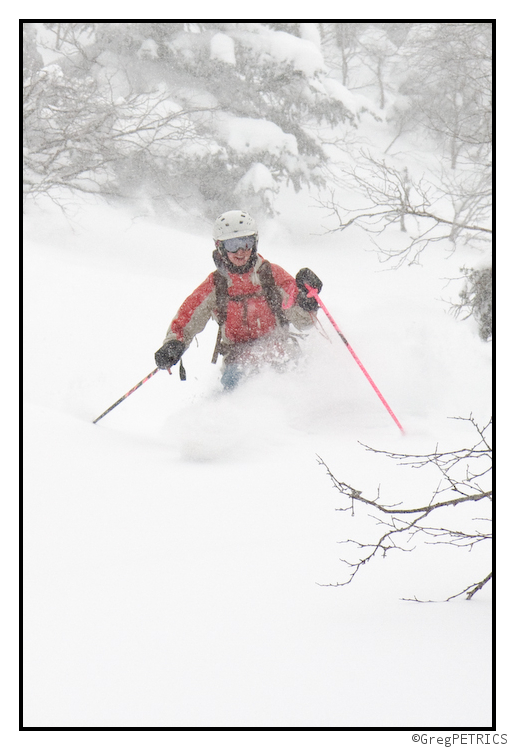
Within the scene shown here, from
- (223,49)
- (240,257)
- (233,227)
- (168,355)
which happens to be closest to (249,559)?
(168,355)

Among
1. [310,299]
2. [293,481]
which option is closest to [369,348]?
[310,299]

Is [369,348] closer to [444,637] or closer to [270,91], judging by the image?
[444,637]

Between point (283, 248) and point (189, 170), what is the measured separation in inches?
140

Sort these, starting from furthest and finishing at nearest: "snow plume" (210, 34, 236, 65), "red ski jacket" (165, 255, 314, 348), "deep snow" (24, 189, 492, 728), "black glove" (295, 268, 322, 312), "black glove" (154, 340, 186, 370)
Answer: "snow plume" (210, 34, 236, 65), "red ski jacket" (165, 255, 314, 348), "black glove" (295, 268, 322, 312), "black glove" (154, 340, 186, 370), "deep snow" (24, 189, 492, 728)

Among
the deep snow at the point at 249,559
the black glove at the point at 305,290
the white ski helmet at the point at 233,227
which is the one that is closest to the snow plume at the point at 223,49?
the deep snow at the point at 249,559

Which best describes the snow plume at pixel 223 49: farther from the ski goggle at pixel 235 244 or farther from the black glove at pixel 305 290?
the black glove at pixel 305 290

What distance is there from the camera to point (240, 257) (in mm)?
5301

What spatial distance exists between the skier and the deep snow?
0.28 metres

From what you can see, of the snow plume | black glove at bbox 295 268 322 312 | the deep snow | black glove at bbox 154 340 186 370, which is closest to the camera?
the deep snow

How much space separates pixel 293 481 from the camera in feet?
12.1

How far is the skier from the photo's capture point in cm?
530

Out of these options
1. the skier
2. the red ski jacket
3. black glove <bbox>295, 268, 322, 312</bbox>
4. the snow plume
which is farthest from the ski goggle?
the snow plume

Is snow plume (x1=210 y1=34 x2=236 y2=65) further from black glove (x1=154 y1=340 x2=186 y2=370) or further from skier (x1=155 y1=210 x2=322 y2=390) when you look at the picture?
black glove (x1=154 y1=340 x2=186 y2=370)

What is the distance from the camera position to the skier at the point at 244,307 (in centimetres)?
530
